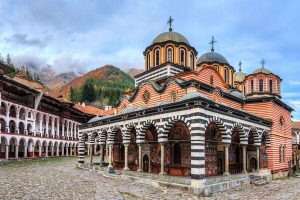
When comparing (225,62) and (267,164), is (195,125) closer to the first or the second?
(267,164)

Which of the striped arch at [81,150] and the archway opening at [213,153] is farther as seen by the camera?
the striped arch at [81,150]

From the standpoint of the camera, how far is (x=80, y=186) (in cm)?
1642

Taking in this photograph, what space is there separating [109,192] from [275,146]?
15.3 m

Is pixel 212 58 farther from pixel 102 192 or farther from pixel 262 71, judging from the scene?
pixel 102 192

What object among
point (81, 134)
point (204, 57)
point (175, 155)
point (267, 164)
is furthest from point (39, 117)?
point (267, 164)

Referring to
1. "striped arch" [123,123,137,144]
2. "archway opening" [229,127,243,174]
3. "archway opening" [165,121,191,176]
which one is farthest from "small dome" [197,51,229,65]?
"striped arch" [123,123,137,144]

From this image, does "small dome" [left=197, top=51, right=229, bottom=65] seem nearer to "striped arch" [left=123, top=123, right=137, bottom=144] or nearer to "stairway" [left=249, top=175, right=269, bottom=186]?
"stairway" [left=249, top=175, right=269, bottom=186]

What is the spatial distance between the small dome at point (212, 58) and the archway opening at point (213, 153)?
1155cm

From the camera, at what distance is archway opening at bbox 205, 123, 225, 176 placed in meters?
20.7

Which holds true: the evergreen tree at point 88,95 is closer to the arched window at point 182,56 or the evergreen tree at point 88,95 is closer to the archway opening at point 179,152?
the arched window at point 182,56

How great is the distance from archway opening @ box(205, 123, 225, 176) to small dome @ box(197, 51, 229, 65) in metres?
11.6

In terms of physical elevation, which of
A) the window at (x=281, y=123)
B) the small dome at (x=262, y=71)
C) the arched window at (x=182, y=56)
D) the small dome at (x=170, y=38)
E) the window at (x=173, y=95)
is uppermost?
the small dome at (x=170, y=38)

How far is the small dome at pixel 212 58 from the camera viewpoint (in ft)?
105

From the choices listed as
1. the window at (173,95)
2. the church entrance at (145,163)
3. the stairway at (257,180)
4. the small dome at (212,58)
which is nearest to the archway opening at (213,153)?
the stairway at (257,180)
